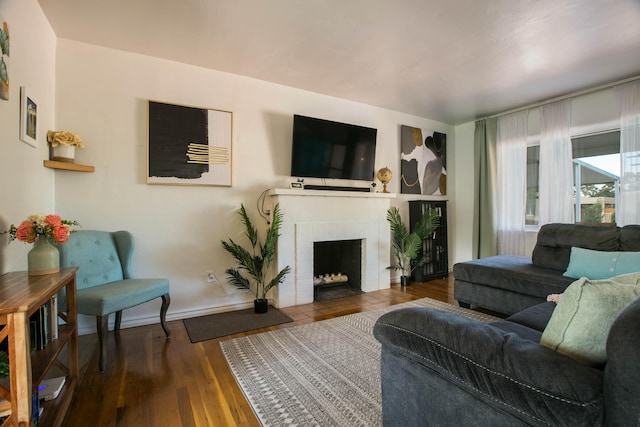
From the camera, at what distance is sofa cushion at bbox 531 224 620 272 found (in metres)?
2.59

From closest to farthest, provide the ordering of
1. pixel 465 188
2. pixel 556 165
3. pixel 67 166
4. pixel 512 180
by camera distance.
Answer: pixel 67 166, pixel 556 165, pixel 512 180, pixel 465 188

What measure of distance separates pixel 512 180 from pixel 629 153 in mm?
1249

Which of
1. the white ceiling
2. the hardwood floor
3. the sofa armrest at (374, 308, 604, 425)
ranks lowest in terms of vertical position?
the hardwood floor

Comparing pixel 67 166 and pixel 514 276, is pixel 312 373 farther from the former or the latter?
pixel 67 166

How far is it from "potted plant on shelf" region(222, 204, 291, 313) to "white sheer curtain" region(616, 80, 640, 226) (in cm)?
390

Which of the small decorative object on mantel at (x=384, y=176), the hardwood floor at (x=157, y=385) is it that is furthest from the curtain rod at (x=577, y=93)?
the hardwood floor at (x=157, y=385)

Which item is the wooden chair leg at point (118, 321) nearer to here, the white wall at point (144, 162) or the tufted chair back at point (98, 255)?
the white wall at point (144, 162)

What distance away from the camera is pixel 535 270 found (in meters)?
2.75

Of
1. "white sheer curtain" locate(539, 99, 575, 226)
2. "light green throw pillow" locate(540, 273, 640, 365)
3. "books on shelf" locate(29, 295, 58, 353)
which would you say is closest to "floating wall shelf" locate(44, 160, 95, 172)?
"books on shelf" locate(29, 295, 58, 353)

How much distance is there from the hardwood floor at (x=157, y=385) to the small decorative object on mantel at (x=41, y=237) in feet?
2.55

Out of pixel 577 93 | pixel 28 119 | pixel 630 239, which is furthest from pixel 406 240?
pixel 28 119

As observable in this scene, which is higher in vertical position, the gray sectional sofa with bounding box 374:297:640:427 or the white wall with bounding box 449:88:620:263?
the white wall with bounding box 449:88:620:263

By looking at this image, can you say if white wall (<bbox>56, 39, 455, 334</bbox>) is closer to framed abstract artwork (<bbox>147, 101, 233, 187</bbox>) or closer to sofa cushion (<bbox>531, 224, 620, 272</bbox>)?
framed abstract artwork (<bbox>147, 101, 233, 187</bbox>)

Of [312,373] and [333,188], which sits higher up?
[333,188]
